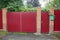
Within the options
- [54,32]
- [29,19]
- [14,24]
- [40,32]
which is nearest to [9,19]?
[14,24]

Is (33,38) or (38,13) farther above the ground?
(38,13)

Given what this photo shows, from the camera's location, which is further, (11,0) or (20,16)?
(11,0)

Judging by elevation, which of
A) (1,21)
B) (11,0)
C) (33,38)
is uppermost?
(11,0)

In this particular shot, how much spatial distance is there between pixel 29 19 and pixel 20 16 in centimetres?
95

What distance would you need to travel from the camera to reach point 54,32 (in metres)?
17.9

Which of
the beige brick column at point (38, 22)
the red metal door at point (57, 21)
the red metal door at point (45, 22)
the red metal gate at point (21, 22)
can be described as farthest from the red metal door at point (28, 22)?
the red metal door at point (57, 21)

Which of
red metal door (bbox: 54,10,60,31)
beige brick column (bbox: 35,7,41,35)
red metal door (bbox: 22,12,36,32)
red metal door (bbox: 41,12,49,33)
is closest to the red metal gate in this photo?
red metal door (bbox: 22,12,36,32)

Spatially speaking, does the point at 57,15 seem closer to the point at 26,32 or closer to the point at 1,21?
the point at 26,32

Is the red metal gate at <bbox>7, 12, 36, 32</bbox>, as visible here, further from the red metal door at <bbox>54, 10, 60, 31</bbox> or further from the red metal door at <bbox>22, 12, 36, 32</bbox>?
the red metal door at <bbox>54, 10, 60, 31</bbox>

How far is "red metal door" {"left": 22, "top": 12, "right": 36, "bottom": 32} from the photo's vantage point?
1836 centimetres

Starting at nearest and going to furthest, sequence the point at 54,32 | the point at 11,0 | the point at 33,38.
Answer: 1. the point at 33,38
2. the point at 54,32
3. the point at 11,0

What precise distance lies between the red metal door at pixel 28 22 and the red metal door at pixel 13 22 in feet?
2.02

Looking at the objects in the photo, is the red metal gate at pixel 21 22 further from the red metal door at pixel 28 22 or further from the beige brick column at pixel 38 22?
the beige brick column at pixel 38 22

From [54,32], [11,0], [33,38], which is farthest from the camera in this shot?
[11,0]
